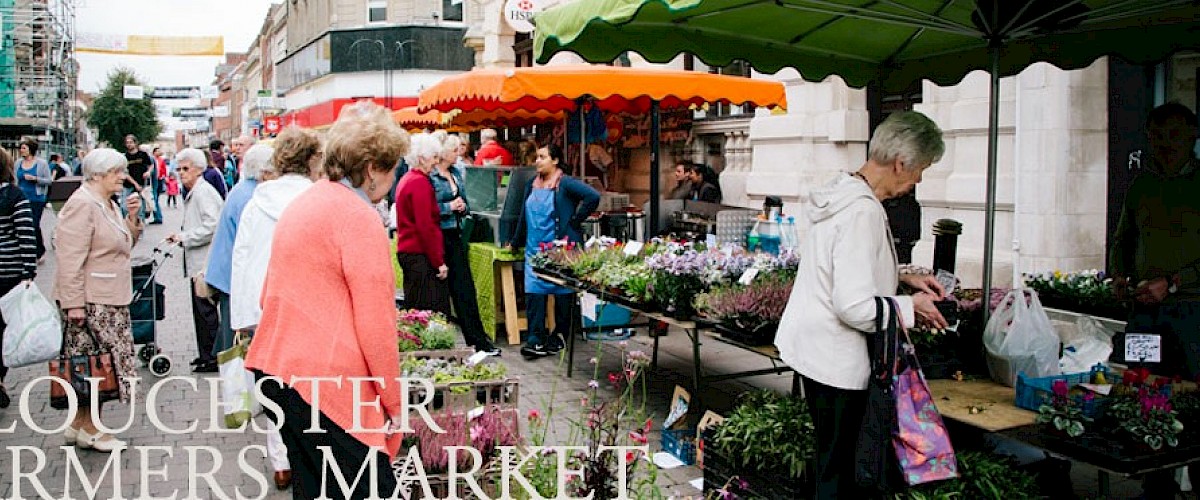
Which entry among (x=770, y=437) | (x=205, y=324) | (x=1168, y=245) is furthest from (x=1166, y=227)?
(x=205, y=324)

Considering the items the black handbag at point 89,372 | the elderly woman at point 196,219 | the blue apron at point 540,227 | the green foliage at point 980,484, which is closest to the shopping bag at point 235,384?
the black handbag at point 89,372

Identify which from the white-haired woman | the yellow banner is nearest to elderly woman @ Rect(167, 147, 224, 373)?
the white-haired woman

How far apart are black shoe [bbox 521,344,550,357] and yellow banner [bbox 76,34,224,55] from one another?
40.1 m

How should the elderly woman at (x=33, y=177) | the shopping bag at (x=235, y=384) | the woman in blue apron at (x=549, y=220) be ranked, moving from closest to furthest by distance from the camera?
the shopping bag at (x=235, y=384) < the woman in blue apron at (x=549, y=220) < the elderly woman at (x=33, y=177)

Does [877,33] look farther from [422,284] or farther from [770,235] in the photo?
[770,235]

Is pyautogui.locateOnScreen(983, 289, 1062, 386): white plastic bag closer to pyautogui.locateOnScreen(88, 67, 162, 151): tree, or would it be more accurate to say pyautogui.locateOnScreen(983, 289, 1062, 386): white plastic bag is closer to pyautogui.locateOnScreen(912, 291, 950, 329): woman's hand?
pyautogui.locateOnScreen(912, 291, 950, 329): woman's hand

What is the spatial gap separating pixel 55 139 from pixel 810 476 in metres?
47.3

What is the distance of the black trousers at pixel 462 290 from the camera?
8820mm

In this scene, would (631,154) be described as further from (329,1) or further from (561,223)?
(329,1)

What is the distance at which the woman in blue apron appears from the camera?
8.69m

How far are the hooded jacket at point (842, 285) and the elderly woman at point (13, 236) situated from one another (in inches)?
207

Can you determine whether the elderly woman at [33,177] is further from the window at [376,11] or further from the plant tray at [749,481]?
the window at [376,11]

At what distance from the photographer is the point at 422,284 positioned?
28.0 ft

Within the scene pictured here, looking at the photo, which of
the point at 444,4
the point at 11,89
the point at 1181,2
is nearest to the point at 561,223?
the point at 1181,2
